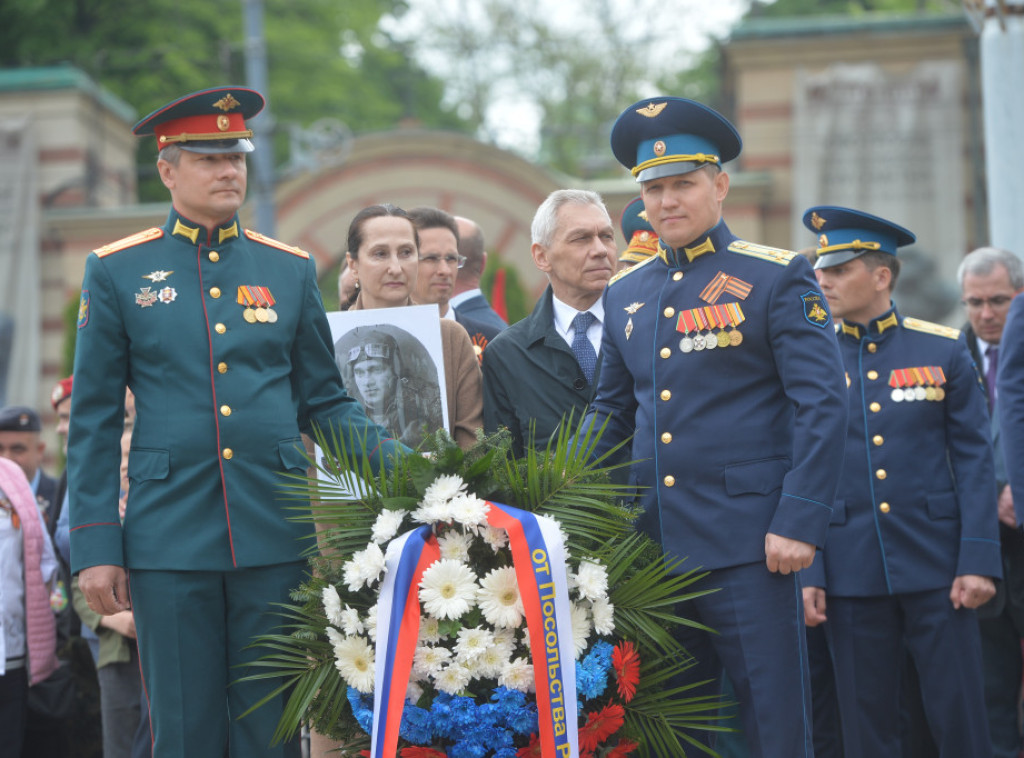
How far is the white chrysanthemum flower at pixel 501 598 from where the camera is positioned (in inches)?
145

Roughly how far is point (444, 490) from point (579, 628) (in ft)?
1.77

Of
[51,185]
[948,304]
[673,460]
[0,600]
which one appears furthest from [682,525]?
[51,185]

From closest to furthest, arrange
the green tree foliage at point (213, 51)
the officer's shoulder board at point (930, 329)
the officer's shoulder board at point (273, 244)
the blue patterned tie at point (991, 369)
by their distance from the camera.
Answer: the officer's shoulder board at point (273, 244)
the officer's shoulder board at point (930, 329)
the blue patterned tie at point (991, 369)
the green tree foliage at point (213, 51)

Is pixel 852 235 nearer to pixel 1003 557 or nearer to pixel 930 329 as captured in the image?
pixel 930 329

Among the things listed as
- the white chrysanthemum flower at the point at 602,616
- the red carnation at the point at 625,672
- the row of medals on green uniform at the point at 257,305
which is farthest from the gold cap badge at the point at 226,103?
the red carnation at the point at 625,672

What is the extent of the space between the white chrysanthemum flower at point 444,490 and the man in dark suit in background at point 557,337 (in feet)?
2.98

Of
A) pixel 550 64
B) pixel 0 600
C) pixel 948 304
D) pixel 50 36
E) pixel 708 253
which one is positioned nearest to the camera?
pixel 708 253

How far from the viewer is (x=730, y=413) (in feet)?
13.0

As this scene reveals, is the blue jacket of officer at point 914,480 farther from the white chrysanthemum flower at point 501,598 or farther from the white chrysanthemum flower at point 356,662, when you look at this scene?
the white chrysanthemum flower at point 356,662

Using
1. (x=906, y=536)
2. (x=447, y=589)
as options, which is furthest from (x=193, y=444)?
(x=906, y=536)

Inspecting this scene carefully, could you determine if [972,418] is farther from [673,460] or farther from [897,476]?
[673,460]

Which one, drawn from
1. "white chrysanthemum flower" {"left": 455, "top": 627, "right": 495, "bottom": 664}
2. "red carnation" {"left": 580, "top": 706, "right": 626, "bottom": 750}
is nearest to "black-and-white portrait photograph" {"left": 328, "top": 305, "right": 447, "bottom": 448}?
"white chrysanthemum flower" {"left": 455, "top": 627, "right": 495, "bottom": 664}

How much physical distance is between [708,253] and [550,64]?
24.4 m

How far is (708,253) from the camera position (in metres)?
4.16
